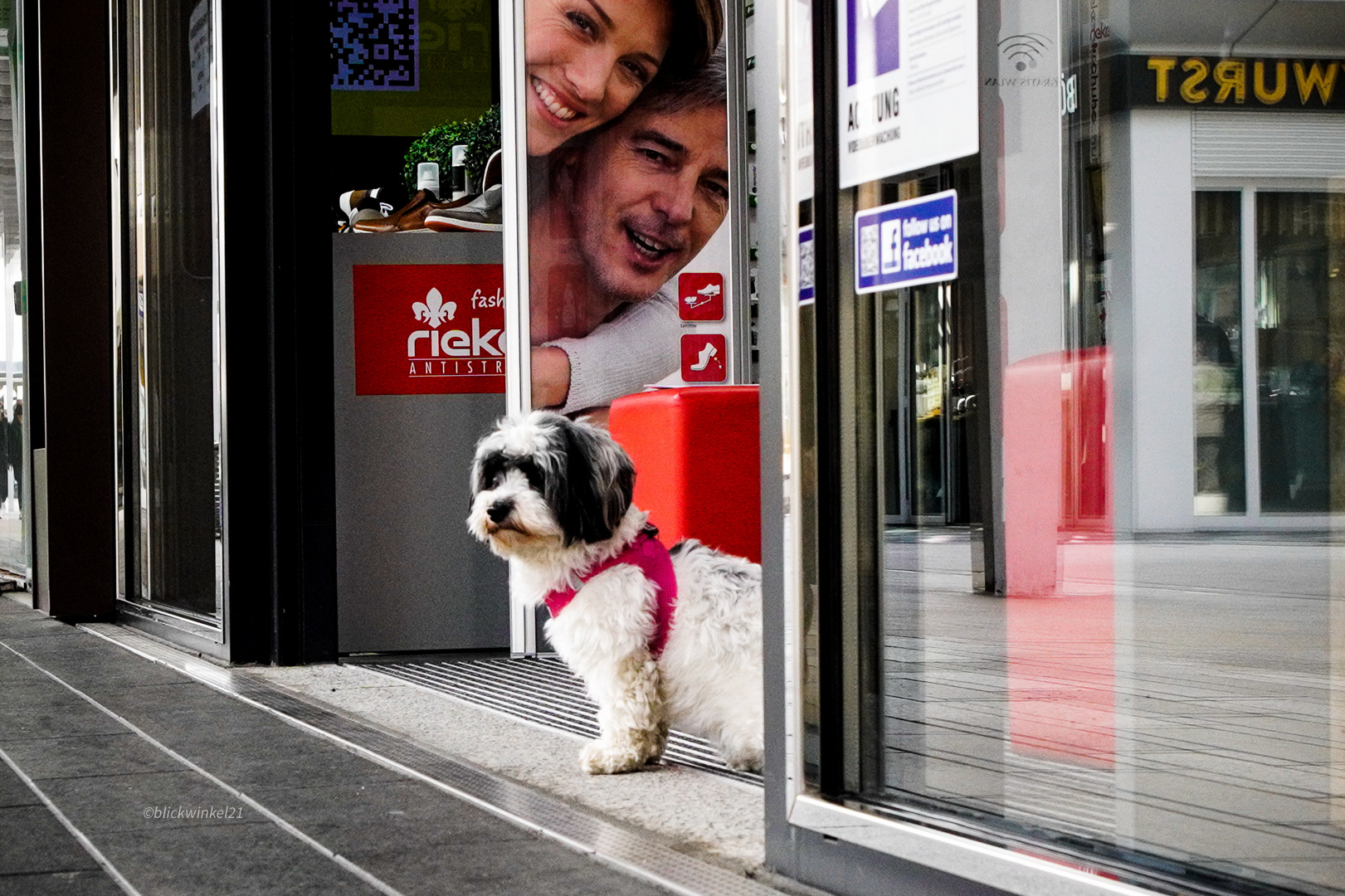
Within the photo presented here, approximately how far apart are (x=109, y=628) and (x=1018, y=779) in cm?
627

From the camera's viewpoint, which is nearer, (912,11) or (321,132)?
(912,11)

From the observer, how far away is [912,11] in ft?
8.39

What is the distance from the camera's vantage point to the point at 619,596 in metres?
3.76

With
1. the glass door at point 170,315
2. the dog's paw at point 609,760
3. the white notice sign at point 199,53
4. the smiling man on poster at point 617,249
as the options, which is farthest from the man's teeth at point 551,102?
the dog's paw at point 609,760

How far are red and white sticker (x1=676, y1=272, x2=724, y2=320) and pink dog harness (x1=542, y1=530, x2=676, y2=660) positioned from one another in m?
2.26

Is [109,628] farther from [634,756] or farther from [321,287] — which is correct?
[634,756]

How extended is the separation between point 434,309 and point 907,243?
3.78m

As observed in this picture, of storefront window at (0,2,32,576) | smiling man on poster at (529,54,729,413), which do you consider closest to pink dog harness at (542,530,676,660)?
smiling man on poster at (529,54,729,413)

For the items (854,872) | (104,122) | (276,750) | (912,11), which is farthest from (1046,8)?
(104,122)

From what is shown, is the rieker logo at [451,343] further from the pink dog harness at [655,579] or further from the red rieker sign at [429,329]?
the pink dog harness at [655,579]

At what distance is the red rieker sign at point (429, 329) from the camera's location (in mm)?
6070

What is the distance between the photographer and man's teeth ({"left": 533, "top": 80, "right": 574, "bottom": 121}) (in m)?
5.93

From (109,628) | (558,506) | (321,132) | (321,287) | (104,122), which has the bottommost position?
(109,628)

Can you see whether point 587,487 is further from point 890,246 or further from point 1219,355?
point 1219,355
